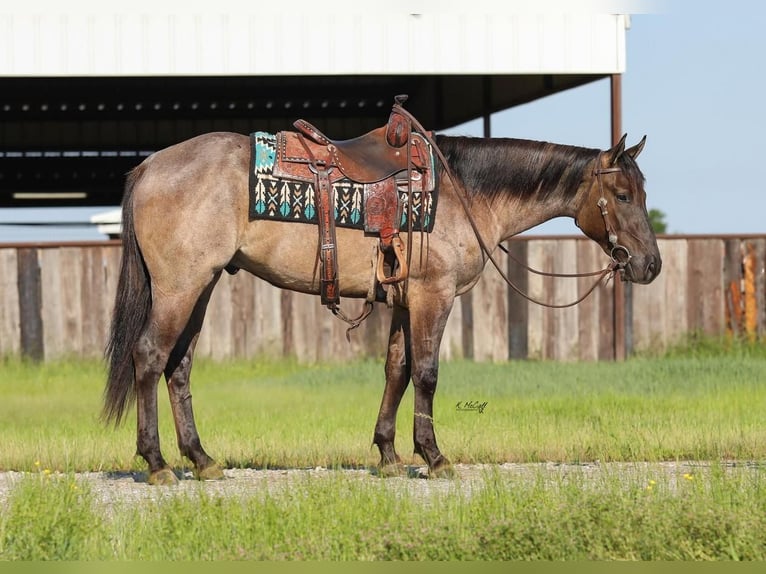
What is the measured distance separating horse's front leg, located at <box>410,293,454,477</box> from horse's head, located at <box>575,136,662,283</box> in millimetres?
1232

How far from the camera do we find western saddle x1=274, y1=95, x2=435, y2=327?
27.5ft

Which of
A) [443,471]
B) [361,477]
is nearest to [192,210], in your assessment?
[361,477]

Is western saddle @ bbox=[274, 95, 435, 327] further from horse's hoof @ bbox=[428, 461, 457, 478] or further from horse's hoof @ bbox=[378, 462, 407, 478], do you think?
horse's hoof @ bbox=[428, 461, 457, 478]

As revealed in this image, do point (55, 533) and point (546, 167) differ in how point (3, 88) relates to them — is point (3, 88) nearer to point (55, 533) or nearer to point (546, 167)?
point (546, 167)

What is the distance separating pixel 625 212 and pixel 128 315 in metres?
3.45

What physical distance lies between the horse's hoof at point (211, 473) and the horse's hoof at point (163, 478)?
0.71 ft

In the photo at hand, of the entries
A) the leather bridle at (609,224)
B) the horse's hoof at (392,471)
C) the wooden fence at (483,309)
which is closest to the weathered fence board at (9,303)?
the wooden fence at (483,309)

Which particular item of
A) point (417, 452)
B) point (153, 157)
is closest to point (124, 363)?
point (153, 157)

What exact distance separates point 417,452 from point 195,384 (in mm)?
7110

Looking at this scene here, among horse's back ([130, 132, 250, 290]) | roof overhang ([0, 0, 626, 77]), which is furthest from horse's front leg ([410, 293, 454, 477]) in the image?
roof overhang ([0, 0, 626, 77])

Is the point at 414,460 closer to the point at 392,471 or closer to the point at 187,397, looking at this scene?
the point at 392,471

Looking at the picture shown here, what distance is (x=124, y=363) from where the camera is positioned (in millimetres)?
8523

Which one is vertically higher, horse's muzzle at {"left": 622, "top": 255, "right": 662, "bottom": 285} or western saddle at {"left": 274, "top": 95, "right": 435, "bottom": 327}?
western saddle at {"left": 274, "top": 95, "right": 435, "bottom": 327}

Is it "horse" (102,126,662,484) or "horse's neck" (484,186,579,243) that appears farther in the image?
"horse's neck" (484,186,579,243)
